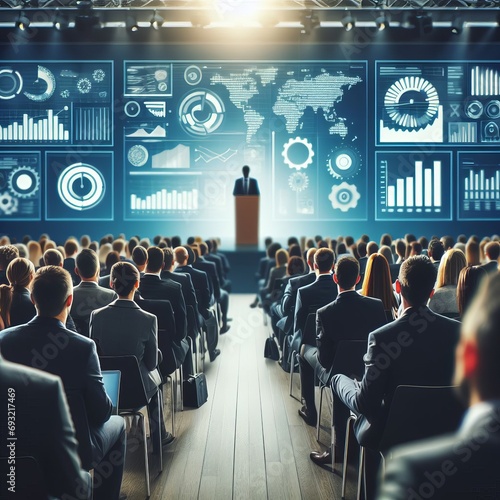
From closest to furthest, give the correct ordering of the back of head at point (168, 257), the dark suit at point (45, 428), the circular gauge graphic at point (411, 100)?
the dark suit at point (45, 428) → the back of head at point (168, 257) → the circular gauge graphic at point (411, 100)

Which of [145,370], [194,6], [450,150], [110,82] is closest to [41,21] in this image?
[110,82]

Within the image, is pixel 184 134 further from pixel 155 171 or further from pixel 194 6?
pixel 194 6

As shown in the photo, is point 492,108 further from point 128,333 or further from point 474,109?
point 128,333

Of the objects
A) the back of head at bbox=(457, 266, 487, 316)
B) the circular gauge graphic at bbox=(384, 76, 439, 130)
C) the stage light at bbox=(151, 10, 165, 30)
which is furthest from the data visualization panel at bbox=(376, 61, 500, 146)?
the back of head at bbox=(457, 266, 487, 316)

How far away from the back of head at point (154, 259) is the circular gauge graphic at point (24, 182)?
10.1m

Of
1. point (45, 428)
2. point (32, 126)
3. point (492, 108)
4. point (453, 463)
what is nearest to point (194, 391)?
point (45, 428)

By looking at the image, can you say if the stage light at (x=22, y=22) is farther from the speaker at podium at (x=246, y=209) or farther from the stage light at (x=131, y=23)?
the speaker at podium at (x=246, y=209)

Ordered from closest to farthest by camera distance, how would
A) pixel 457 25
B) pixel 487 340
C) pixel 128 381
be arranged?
pixel 487 340, pixel 128 381, pixel 457 25

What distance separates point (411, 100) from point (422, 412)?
12246mm

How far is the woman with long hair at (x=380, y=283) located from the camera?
4098 mm

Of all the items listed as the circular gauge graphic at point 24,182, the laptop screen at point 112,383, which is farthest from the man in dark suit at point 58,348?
the circular gauge graphic at point 24,182

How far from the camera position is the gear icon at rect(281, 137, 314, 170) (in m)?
13.9

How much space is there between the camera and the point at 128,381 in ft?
10.4

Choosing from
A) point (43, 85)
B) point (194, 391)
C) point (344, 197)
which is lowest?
point (194, 391)
